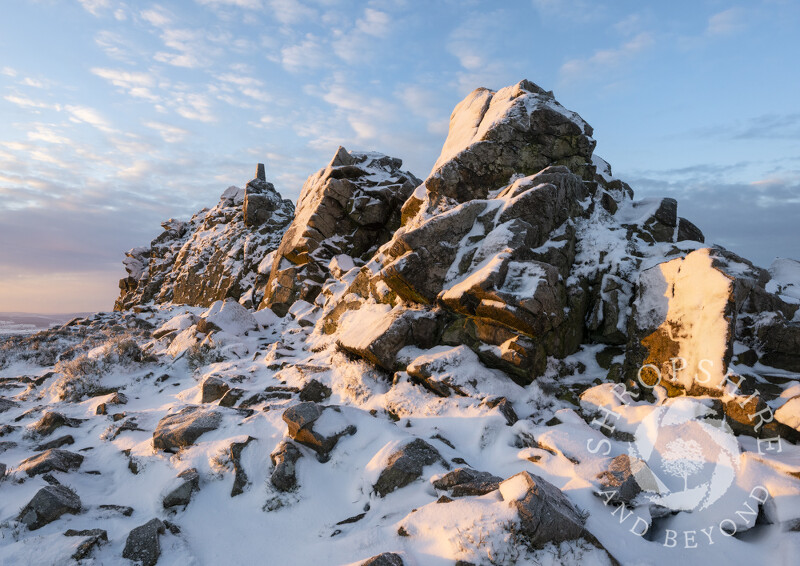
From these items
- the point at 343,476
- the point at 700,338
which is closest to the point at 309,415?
the point at 343,476

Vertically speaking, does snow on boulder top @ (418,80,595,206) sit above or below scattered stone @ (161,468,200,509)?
above

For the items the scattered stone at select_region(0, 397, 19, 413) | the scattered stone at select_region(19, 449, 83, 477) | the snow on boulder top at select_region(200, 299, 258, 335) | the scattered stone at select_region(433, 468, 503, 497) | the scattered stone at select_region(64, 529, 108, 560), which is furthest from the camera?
the snow on boulder top at select_region(200, 299, 258, 335)

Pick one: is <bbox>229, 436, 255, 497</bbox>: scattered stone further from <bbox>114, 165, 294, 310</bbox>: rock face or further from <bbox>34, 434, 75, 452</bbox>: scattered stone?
<bbox>114, 165, 294, 310</bbox>: rock face

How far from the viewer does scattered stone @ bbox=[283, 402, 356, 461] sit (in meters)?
9.66

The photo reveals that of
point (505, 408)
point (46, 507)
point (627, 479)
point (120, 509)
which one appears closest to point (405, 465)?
point (505, 408)

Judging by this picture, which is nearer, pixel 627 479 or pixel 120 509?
pixel 627 479

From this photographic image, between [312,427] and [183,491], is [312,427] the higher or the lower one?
the higher one

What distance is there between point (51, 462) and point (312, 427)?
6.52 m

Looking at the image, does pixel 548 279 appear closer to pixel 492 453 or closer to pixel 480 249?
pixel 480 249

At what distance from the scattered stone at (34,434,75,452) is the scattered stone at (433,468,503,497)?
11417mm

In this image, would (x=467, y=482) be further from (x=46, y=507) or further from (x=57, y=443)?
(x=57, y=443)

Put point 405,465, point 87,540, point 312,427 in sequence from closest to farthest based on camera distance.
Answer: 1. point 87,540
2. point 405,465
3. point 312,427

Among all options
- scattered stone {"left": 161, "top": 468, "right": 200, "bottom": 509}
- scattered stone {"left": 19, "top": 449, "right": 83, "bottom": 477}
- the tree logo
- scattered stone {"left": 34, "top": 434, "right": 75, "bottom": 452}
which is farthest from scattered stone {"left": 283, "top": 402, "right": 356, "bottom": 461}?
scattered stone {"left": 34, "top": 434, "right": 75, "bottom": 452}

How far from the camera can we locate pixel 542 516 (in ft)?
19.8
